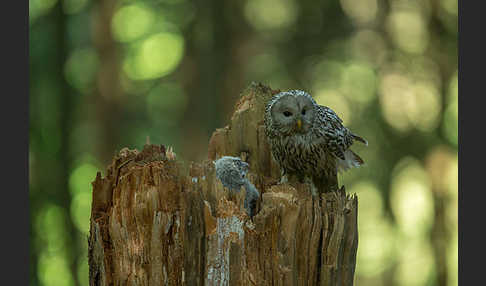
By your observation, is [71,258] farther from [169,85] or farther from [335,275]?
[335,275]

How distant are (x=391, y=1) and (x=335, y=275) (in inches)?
108

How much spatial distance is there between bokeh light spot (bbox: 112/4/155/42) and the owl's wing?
1828mm

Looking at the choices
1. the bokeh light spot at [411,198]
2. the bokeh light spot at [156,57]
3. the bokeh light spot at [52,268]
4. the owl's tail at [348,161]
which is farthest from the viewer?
the bokeh light spot at [411,198]

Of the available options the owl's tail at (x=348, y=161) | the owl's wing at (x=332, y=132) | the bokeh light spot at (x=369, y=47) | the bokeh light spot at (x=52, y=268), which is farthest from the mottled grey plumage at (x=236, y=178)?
the bokeh light spot at (x=52, y=268)

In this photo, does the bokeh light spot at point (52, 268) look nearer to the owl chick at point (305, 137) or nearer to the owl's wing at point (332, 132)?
the owl chick at point (305, 137)

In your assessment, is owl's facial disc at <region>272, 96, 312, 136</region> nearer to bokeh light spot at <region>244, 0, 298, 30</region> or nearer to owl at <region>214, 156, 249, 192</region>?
owl at <region>214, 156, 249, 192</region>

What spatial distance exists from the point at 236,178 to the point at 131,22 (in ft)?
7.08

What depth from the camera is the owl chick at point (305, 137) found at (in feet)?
8.21

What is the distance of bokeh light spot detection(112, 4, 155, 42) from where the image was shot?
12.6 feet

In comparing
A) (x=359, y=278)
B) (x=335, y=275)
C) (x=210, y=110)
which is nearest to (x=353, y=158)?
(x=335, y=275)

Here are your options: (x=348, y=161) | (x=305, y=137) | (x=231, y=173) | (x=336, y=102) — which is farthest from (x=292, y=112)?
(x=336, y=102)

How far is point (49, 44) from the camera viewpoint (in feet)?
12.7

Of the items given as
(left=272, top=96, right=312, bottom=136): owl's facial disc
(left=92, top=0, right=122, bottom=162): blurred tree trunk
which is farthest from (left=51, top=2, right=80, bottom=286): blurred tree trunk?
(left=272, top=96, right=312, bottom=136): owl's facial disc

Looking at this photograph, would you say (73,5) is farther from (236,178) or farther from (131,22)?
(236,178)
